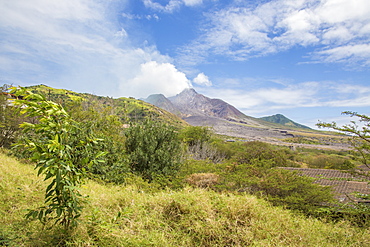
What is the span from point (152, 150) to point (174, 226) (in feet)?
23.8

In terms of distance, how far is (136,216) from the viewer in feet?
11.7

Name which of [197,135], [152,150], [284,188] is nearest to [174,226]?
[284,188]

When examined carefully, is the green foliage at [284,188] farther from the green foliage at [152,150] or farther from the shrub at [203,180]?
the green foliage at [152,150]

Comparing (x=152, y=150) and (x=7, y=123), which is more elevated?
(x=7, y=123)

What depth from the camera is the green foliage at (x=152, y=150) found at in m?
10.5

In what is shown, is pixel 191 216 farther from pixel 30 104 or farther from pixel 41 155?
pixel 30 104

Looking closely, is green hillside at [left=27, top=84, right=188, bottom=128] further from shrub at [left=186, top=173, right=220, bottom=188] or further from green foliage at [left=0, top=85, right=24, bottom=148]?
shrub at [left=186, top=173, right=220, bottom=188]

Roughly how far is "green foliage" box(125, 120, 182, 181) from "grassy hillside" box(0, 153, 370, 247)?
6.05m

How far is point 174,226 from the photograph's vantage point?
350cm

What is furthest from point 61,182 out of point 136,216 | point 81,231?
point 136,216

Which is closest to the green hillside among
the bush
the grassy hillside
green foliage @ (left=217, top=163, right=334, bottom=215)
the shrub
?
the grassy hillside

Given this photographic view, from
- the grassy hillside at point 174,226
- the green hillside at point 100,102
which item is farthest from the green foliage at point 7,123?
the grassy hillside at point 174,226

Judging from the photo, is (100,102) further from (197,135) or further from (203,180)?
(203,180)

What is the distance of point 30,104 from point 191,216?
2747mm
